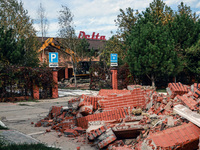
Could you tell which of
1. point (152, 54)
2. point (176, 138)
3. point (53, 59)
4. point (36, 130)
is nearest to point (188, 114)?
point (176, 138)

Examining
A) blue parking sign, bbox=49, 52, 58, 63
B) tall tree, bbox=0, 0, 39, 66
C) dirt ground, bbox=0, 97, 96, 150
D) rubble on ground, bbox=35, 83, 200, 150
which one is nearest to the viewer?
rubble on ground, bbox=35, 83, 200, 150

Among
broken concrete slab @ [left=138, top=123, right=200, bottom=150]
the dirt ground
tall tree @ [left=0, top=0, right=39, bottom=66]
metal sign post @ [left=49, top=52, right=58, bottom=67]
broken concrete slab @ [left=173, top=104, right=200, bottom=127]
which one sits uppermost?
tall tree @ [left=0, top=0, right=39, bottom=66]

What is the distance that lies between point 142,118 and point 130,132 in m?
0.55

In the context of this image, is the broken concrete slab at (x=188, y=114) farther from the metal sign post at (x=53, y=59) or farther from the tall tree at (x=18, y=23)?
the tall tree at (x=18, y=23)

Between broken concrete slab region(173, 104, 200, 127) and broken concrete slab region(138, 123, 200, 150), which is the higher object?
broken concrete slab region(173, 104, 200, 127)

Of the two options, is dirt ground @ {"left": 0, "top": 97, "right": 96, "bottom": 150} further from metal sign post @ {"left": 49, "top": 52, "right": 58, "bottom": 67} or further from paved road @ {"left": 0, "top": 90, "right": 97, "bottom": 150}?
metal sign post @ {"left": 49, "top": 52, "right": 58, "bottom": 67}

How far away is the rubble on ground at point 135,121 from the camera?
455cm

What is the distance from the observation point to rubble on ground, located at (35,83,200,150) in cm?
455

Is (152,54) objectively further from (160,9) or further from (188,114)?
(188,114)

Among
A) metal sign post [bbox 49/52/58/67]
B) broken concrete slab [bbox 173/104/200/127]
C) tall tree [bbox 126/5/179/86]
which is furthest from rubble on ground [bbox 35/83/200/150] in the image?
tall tree [bbox 126/5/179/86]

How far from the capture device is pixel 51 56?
1525 cm

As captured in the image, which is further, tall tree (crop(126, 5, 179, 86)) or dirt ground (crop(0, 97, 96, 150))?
tall tree (crop(126, 5, 179, 86))

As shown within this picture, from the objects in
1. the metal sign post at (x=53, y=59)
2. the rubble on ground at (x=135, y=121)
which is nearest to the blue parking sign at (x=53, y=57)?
the metal sign post at (x=53, y=59)

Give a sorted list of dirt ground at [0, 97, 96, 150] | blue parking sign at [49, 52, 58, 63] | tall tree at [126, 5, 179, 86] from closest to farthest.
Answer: dirt ground at [0, 97, 96, 150]
blue parking sign at [49, 52, 58, 63]
tall tree at [126, 5, 179, 86]
